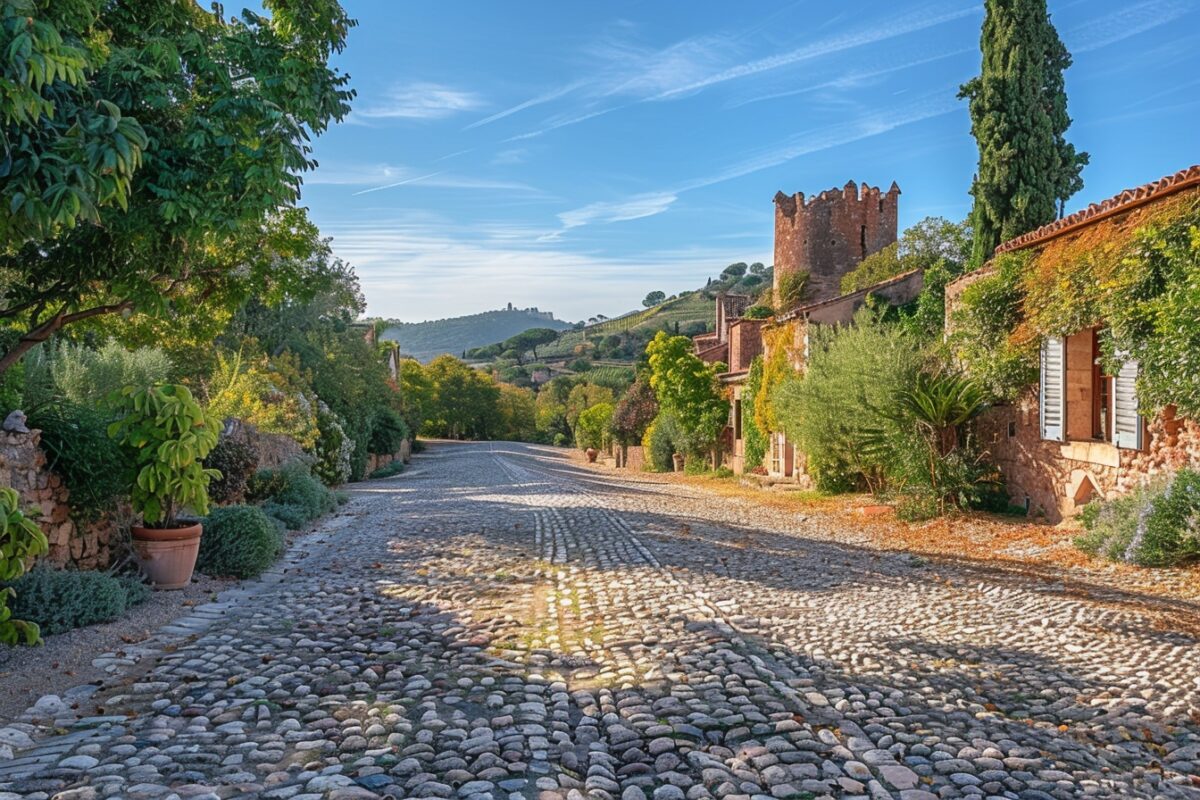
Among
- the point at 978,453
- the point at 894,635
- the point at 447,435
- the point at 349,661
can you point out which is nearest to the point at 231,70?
the point at 349,661

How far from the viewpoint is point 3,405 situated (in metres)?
7.18

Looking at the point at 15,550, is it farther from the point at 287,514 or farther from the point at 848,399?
the point at 848,399

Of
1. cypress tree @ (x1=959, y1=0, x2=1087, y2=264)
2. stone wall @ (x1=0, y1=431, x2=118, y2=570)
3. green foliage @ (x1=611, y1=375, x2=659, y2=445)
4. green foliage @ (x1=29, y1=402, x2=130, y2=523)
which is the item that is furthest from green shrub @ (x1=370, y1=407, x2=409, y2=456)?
green foliage @ (x1=29, y1=402, x2=130, y2=523)

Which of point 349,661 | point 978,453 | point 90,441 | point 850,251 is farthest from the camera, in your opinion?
point 850,251

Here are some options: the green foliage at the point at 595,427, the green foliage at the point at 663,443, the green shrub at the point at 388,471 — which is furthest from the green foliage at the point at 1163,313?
the green foliage at the point at 595,427

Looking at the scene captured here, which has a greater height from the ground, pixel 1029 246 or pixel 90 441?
pixel 1029 246

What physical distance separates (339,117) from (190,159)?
4.07 ft

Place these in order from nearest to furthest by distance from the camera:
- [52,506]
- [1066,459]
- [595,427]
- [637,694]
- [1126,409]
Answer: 1. [637,694]
2. [52,506]
3. [1126,409]
4. [1066,459]
5. [595,427]

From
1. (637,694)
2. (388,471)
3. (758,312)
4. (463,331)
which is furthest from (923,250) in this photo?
(463,331)

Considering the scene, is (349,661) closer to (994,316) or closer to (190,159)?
(190,159)

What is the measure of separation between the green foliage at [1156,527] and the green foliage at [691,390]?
19.2m

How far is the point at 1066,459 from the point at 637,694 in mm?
9387

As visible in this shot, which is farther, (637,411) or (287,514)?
(637,411)

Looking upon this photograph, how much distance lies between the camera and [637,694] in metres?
4.61
